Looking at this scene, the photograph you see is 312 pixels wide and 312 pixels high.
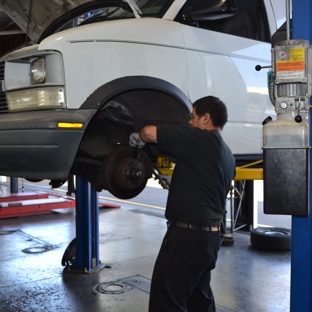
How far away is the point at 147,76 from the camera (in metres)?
2.88

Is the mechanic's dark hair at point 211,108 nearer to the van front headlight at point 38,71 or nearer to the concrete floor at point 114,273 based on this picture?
the van front headlight at point 38,71

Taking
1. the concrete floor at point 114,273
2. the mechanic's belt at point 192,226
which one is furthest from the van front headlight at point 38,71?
the concrete floor at point 114,273

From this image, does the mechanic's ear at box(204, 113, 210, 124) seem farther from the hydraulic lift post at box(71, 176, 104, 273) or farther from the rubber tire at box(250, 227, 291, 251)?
the rubber tire at box(250, 227, 291, 251)

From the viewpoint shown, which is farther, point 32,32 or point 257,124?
point 32,32

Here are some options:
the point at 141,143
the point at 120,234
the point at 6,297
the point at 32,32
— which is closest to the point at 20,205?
the point at 120,234

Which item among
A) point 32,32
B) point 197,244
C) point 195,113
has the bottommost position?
point 197,244

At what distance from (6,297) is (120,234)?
11.0 ft

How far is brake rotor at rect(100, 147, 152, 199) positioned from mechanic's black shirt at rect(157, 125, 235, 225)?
29 cm

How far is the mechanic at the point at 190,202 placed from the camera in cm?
261

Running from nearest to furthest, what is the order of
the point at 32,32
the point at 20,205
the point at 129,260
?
the point at 32,32 → the point at 129,260 → the point at 20,205

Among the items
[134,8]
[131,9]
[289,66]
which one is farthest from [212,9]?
[289,66]

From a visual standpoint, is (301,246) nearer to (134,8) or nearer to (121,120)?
(121,120)

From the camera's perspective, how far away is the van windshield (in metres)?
3.23

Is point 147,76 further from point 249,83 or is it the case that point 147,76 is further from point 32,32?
point 32,32
